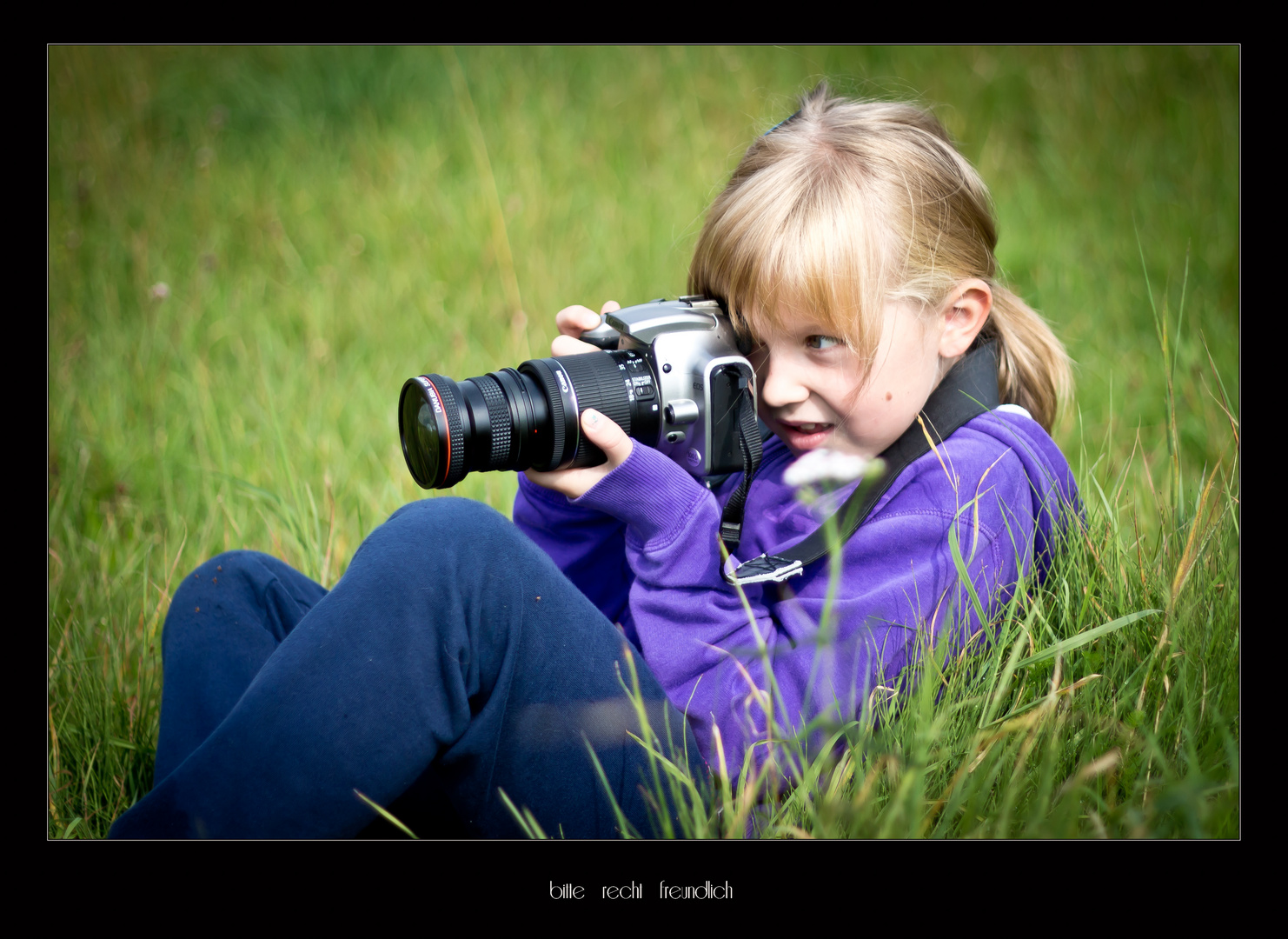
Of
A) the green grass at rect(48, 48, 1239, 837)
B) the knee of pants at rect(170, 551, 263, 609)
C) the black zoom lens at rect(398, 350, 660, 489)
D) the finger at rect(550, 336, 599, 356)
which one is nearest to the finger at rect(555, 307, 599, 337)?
the finger at rect(550, 336, 599, 356)

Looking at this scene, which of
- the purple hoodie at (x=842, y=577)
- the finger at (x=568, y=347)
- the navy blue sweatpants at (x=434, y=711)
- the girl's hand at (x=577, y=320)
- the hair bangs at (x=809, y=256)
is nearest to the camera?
the navy blue sweatpants at (x=434, y=711)

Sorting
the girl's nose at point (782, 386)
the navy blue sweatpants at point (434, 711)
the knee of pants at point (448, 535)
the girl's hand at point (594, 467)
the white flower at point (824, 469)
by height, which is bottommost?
the navy blue sweatpants at point (434, 711)

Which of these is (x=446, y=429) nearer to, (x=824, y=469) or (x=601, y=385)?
(x=601, y=385)

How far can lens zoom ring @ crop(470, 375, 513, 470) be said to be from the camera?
4.19 feet

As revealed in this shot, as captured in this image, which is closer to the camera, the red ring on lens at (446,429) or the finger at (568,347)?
the red ring on lens at (446,429)

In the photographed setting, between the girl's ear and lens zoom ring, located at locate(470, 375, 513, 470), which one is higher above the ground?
the girl's ear

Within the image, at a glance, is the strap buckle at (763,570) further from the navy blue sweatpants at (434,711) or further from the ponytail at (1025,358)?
the ponytail at (1025,358)

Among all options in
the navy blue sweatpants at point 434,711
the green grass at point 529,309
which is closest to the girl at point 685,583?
the navy blue sweatpants at point 434,711

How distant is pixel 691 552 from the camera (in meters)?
1.27

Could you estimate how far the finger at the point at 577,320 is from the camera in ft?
5.16

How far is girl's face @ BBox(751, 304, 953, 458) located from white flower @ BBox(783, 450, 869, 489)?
1cm

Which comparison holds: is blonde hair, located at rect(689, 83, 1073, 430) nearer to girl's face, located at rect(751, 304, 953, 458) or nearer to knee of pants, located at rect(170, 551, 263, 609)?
girl's face, located at rect(751, 304, 953, 458)

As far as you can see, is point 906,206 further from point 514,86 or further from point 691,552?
point 514,86

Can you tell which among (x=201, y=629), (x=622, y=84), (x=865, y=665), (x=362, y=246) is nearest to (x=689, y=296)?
(x=865, y=665)
